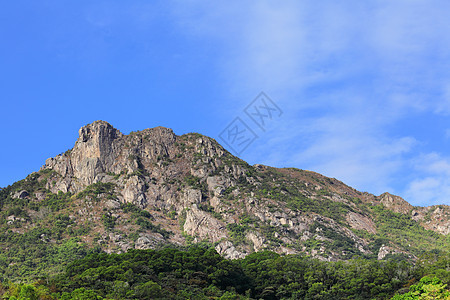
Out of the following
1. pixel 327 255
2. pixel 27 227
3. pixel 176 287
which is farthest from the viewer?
pixel 27 227

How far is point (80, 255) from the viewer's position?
546ft

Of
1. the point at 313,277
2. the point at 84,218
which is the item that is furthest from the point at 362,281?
the point at 84,218

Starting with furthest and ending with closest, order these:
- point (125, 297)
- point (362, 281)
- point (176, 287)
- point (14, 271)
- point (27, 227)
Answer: point (27, 227) < point (14, 271) < point (362, 281) < point (176, 287) < point (125, 297)

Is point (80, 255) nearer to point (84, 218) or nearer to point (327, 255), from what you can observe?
point (84, 218)

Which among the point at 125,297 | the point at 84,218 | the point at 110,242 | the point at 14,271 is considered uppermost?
the point at 84,218

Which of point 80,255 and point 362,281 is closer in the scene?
point 362,281

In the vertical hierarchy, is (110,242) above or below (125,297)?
above

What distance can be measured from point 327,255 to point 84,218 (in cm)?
7984

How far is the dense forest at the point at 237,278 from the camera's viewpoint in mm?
98625

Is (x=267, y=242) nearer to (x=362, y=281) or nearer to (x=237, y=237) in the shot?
(x=237, y=237)

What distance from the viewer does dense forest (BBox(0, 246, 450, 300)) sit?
9862 cm

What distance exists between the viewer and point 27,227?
187375mm

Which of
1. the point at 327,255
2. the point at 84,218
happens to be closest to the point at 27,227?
the point at 84,218

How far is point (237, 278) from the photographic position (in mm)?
118438
